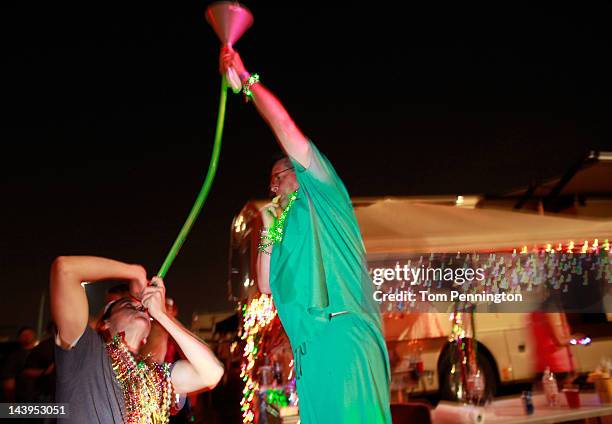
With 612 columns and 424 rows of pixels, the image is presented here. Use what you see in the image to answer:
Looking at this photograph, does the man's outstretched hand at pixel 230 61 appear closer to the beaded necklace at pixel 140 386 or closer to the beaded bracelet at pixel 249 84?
the beaded bracelet at pixel 249 84

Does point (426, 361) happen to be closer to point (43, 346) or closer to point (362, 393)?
point (43, 346)

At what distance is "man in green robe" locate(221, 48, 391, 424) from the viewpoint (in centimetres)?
163

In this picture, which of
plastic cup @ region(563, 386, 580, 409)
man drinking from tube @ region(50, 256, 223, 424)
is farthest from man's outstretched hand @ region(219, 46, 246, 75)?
plastic cup @ region(563, 386, 580, 409)

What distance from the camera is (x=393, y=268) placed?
12.5 ft

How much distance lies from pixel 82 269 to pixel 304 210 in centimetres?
67

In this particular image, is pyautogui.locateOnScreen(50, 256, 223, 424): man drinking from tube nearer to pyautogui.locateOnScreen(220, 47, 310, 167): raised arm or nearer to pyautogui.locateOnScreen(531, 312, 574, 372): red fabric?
pyautogui.locateOnScreen(220, 47, 310, 167): raised arm

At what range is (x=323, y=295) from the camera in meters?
1.73

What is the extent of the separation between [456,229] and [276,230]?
2.15 metres

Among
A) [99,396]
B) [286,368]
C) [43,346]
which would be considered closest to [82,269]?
[99,396]

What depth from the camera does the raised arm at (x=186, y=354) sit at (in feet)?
6.07

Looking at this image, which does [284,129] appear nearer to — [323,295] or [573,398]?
[323,295]

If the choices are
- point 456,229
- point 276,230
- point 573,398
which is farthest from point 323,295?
point 573,398

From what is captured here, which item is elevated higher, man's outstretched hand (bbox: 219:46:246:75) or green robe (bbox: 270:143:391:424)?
man's outstretched hand (bbox: 219:46:246:75)

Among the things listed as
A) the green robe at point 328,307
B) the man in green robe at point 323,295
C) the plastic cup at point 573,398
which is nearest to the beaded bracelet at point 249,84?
the man in green robe at point 323,295
